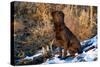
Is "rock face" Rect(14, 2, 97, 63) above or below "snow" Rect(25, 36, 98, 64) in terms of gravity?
above

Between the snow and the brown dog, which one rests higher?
the brown dog

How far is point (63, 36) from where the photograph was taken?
2.28m

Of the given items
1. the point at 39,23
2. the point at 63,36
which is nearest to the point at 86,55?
the point at 63,36

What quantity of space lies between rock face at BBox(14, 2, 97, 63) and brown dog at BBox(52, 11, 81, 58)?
0.04m

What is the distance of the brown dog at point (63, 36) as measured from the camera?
2256 mm

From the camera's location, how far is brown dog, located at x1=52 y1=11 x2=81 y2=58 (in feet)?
7.40

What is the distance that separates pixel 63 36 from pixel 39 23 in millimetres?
310

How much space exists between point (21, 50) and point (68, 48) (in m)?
0.53

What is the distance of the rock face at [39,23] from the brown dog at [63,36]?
4 centimetres

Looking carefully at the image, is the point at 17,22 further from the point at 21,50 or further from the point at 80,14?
the point at 80,14

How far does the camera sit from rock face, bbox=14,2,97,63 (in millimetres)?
2113

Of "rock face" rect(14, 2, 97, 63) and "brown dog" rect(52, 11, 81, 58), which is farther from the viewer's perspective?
"brown dog" rect(52, 11, 81, 58)

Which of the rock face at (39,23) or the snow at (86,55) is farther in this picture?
the snow at (86,55)

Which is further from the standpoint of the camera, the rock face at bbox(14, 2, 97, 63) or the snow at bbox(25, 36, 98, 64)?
the snow at bbox(25, 36, 98, 64)
